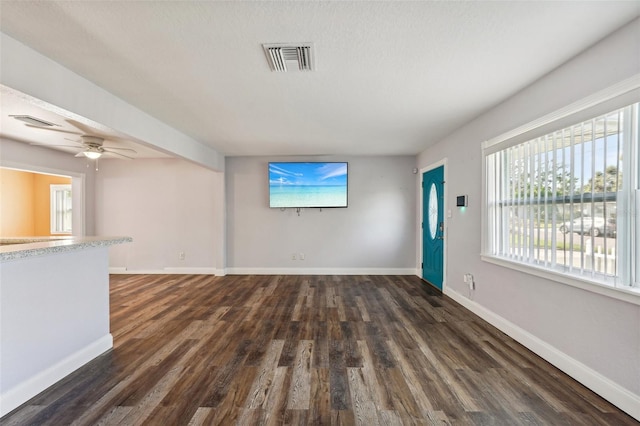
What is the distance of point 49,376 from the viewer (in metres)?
2.03

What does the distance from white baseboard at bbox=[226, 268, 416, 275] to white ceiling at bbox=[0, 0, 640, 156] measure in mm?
3362

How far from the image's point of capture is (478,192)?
349cm

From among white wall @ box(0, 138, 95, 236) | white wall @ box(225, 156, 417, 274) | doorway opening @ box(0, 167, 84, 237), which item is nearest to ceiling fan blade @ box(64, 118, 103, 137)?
white wall @ box(0, 138, 95, 236)

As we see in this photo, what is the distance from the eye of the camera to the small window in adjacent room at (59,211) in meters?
6.84

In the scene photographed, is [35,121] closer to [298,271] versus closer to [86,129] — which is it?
[86,129]

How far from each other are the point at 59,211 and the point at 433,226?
345 inches

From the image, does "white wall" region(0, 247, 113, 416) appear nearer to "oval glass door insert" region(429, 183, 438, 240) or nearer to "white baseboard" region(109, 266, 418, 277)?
"white baseboard" region(109, 266, 418, 277)

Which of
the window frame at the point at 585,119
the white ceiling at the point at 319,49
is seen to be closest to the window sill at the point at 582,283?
the window frame at the point at 585,119

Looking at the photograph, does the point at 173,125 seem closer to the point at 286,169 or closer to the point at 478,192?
the point at 286,169

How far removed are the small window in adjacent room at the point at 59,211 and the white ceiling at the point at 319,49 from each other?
4.69 meters

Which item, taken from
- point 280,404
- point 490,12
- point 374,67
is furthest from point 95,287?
point 490,12

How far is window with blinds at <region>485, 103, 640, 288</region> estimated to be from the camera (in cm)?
180

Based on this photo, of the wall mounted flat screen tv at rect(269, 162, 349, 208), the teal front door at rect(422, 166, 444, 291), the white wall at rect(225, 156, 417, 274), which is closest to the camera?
the teal front door at rect(422, 166, 444, 291)

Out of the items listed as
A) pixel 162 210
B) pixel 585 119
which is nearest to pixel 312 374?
pixel 585 119
